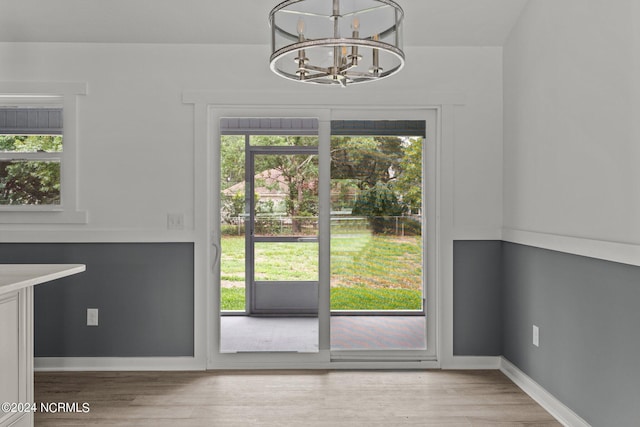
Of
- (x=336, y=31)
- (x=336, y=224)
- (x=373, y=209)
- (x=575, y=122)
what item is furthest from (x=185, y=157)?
(x=575, y=122)

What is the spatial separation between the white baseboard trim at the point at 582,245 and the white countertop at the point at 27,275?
264cm

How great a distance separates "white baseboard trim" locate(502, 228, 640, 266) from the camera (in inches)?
84.9

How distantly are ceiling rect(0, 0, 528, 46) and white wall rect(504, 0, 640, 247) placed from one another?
0.91 feet

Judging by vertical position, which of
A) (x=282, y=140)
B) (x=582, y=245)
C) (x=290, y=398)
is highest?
(x=282, y=140)

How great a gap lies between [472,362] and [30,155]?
366 cm

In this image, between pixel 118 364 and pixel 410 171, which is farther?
pixel 410 171

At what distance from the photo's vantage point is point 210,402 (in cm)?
302

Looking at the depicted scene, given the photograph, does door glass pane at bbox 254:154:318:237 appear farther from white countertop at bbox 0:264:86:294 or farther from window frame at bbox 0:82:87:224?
white countertop at bbox 0:264:86:294

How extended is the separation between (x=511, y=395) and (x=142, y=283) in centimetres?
270

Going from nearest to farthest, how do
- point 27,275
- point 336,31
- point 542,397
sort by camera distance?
1. point 336,31
2. point 27,275
3. point 542,397

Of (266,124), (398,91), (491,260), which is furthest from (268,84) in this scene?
(491,260)

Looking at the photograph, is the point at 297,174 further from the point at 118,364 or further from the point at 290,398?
the point at 118,364

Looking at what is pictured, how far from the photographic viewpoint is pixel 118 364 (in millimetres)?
3600

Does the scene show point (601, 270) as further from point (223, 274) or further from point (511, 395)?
point (223, 274)
